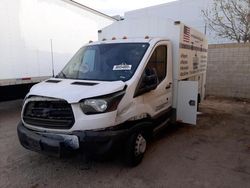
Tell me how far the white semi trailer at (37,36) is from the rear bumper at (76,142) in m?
3.61

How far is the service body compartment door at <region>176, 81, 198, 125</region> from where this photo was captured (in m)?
5.11

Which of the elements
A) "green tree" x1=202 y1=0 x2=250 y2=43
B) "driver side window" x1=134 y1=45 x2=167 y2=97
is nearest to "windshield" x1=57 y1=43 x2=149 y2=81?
"driver side window" x1=134 y1=45 x2=167 y2=97

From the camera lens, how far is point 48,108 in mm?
3418

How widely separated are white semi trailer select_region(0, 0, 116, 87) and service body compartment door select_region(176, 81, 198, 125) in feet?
14.1

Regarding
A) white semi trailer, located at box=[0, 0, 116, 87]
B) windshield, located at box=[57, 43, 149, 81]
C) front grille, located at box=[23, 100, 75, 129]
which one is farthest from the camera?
white semi trailer, located at box=[0, 0, 116, 87]

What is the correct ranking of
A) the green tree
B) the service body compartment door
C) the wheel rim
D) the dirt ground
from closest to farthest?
the dirt ground → the wheel rim → the service body compartment door → the green tree

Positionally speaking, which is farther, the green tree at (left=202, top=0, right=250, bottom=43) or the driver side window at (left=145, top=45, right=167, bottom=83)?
the green tree at (left=202, top=0, right=250, bottom=43)

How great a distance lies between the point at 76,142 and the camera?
10.5 feet

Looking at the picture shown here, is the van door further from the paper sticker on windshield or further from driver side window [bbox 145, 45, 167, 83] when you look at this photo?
the paper sticker on windshield

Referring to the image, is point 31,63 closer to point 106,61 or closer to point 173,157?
point 106,61

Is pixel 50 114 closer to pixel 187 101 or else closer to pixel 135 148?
pixel 135 148

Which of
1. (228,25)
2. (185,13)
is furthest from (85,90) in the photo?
(185,13)

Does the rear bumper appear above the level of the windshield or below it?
below

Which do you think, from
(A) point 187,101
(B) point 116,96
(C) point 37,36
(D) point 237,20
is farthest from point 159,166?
(D) point 237,20
